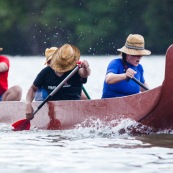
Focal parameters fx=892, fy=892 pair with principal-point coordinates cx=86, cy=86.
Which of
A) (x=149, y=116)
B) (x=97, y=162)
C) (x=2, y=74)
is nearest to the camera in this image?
(x=97, y=162)

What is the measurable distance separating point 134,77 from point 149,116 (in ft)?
1.85

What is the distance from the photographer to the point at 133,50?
1021cm

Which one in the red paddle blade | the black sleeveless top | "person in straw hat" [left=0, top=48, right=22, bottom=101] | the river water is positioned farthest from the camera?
"person in straw hat" [left=0, top=48, right=22, bottom=101]

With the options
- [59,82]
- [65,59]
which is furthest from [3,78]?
[65,59]

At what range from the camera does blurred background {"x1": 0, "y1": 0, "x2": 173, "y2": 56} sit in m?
51.5

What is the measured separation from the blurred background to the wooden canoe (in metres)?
38.5

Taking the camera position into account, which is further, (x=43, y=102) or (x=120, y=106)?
(x=43, y=102)

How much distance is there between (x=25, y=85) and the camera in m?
24.4

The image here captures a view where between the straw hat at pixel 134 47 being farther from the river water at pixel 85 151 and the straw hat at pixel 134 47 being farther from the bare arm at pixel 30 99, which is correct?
the bare arm at pixel 30 99

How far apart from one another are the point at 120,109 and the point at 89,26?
44.8m

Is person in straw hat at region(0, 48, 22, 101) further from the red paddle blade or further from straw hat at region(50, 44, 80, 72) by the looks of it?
straw hat at region(50, 44, 80, 72)

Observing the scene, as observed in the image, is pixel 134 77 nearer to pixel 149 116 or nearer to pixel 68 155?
pixel 149 116

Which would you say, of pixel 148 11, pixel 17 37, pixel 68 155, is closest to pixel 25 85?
pixel 68 155

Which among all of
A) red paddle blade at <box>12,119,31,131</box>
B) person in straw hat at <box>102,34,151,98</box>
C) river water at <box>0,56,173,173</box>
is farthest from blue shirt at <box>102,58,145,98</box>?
red paddle blade at <box>12,119,31,131</box>
